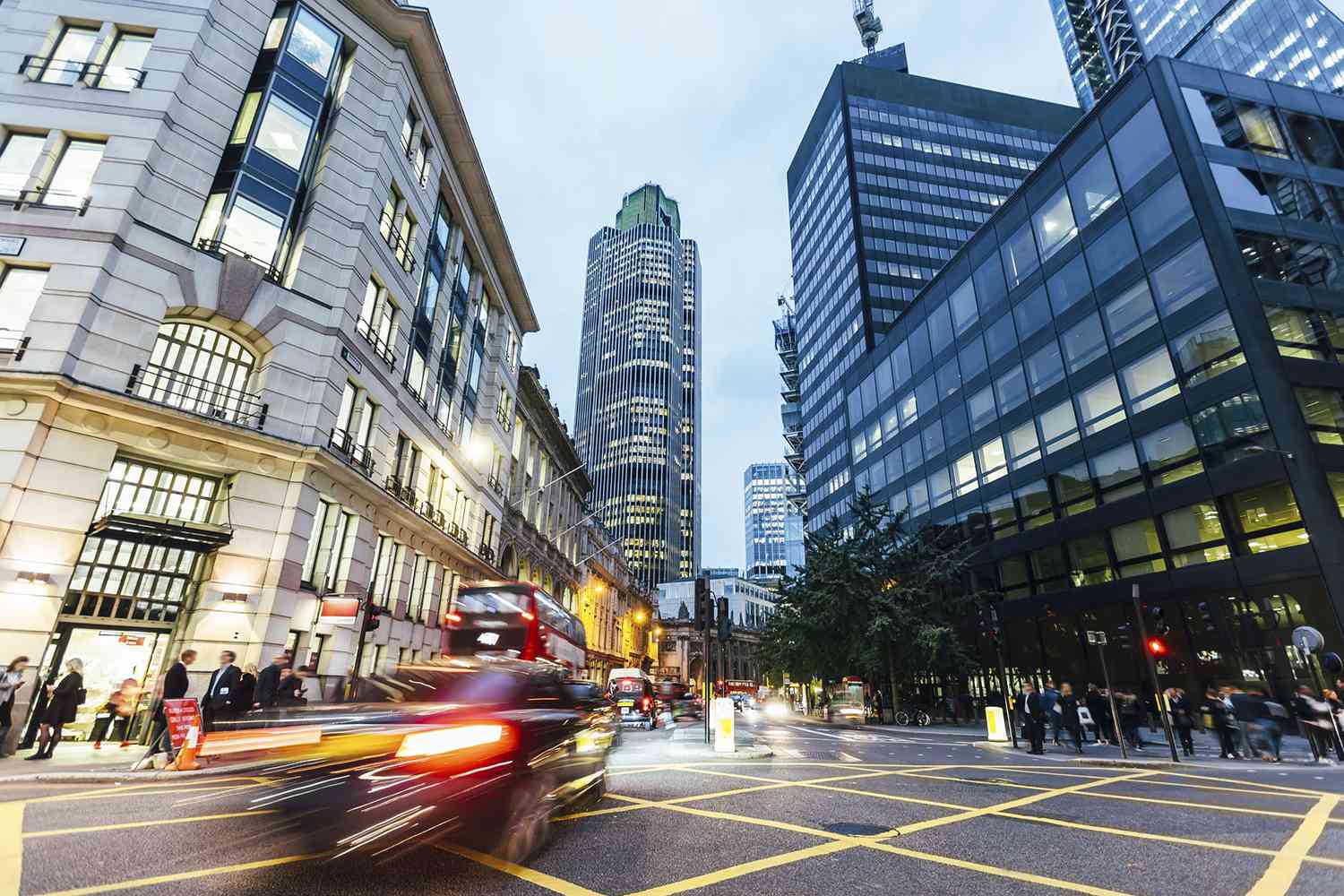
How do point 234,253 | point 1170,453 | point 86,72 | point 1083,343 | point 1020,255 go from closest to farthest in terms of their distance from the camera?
point 86,72 → point 234,253 → point 1170,453 → point 1083,343 → point 1020,255

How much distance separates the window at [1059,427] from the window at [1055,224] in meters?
8.22

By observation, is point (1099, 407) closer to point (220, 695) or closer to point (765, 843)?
point (765, 843)

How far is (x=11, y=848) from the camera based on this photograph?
16.7 feet

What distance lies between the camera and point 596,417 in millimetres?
163875

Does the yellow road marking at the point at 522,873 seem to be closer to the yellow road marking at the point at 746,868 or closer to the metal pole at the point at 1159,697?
the yellow road marking at the point at 746,868

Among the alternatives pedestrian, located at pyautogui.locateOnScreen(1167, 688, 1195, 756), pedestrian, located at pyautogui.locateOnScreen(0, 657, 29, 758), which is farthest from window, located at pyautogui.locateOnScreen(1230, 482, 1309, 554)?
pedestrian, located at pyautogui.locateOnScreen(0, 657, 29, 758)

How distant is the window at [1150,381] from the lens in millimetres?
23562

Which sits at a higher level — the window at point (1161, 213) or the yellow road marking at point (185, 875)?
the window at point (1161, 213)

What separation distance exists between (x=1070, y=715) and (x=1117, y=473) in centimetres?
1292

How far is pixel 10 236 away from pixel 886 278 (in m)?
62.4

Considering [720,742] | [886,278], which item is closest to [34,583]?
[720,742]

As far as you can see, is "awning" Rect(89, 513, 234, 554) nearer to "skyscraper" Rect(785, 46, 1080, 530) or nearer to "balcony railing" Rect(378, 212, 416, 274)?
"balcony railing" Rect(378, 212, 416, 274)

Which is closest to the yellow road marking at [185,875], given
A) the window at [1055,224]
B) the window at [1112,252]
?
the window at [1112,252]

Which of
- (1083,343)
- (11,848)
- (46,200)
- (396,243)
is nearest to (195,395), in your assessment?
(46,200)
